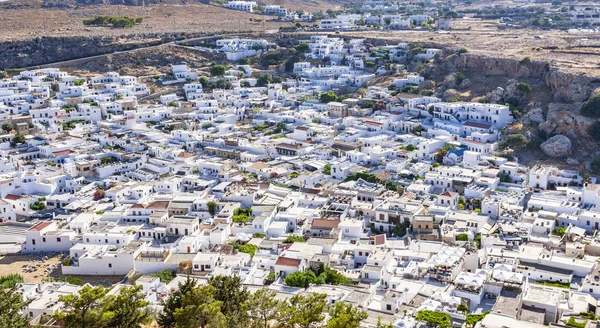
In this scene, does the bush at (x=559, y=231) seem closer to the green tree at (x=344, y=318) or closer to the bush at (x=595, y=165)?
the bush at (x=595, y=165)

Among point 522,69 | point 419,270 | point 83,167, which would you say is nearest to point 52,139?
point 83,167

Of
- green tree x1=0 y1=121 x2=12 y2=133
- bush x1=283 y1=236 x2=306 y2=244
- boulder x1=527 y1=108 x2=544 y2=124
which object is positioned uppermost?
boulder x1=527 y1=108 x2=544 y2=124

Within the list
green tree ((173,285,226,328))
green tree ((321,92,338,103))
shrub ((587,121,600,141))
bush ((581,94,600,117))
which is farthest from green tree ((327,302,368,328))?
green tree ((321,92,338,103))

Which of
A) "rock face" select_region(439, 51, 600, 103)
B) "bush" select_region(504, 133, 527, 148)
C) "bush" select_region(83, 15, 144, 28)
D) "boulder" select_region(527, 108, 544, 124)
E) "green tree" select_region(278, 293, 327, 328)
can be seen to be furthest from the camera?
"bush" select_region(83, 15, 144, 28)

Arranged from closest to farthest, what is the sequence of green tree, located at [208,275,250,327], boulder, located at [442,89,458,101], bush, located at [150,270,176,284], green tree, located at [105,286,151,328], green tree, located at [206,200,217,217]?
green tree, located at [105,286,151,328]
green tree, located at [208,275,250,327]
bush, located at [150,270,176,284]
green tree, located at [206,200,217,217]
boulder, located at [442,89,458,101]

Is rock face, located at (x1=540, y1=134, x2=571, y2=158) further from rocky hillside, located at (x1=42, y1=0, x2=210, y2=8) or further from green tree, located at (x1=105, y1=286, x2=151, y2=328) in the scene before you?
rocky hillside, located at (x1=42, y1=0, x2=210, y2=8)

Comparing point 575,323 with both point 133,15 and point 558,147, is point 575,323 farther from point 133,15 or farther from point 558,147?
point 133,15

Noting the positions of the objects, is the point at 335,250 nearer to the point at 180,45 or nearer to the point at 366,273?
the point at 366,273
